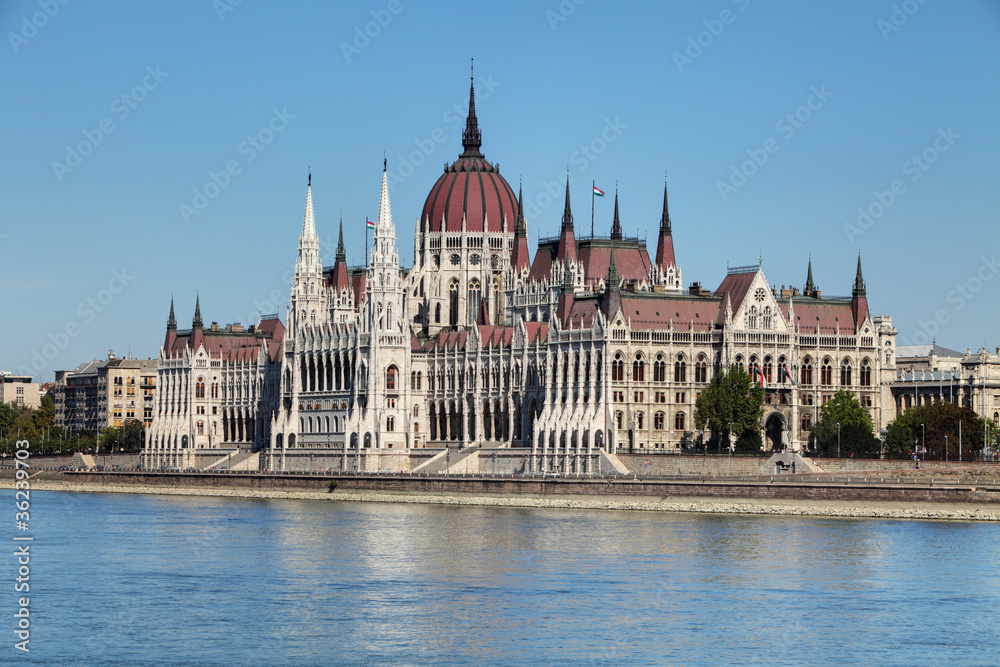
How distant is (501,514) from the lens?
12138 centimetres

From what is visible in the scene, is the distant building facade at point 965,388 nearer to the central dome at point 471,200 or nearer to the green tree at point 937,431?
the green tree at point 937,431

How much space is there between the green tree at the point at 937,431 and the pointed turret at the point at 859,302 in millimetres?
9108

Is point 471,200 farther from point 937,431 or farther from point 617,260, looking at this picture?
point 937,431

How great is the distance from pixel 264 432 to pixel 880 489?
7966cm

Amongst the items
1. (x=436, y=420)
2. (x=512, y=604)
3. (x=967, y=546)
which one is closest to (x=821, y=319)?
(x=436, y=420)

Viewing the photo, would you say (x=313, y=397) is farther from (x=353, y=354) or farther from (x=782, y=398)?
(x=782, y=398)

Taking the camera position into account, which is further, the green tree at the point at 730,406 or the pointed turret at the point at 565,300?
the pointed turret at the point at 565,300

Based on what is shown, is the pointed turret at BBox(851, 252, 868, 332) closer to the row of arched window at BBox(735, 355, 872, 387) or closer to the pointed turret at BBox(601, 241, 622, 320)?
the row of arched window at BBox(735, 355, 872, 387)

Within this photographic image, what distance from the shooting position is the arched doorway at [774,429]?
145500 millimetres

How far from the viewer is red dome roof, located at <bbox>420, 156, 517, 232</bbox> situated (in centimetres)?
17912

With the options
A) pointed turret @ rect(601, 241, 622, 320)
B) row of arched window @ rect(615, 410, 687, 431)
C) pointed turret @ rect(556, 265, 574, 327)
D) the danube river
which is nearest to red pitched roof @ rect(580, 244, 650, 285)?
pointed turret @ rect(556, 265, 574, 327)

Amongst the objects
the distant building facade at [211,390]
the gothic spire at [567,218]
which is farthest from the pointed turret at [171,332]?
the gothic spire at [567,218]

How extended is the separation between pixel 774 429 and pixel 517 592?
229 ft

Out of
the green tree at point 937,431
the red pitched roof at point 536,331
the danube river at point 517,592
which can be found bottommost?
the danube river at point 517,592
